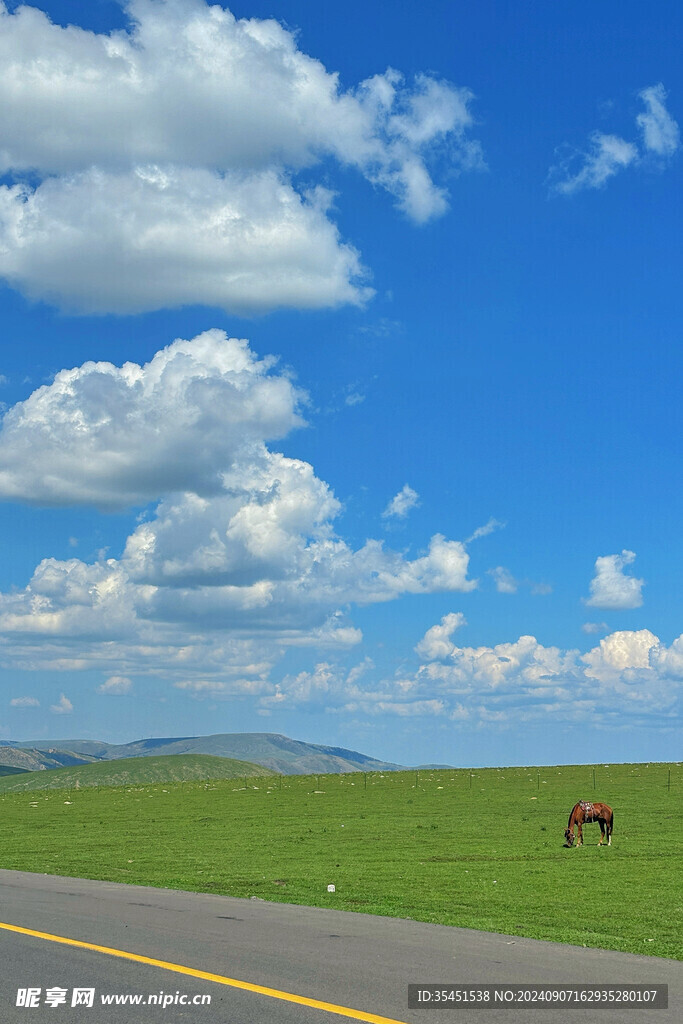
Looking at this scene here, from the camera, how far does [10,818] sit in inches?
3142

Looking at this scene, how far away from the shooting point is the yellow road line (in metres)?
11.6

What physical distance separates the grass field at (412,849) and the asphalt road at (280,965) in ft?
6.34

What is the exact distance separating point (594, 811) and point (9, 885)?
1023 inches

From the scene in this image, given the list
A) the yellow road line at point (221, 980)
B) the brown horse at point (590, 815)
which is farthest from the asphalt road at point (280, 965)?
the brown horse at point (590, 815)

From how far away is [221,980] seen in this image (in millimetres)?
13609

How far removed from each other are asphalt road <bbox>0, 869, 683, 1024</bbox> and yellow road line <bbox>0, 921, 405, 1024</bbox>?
0.22ft

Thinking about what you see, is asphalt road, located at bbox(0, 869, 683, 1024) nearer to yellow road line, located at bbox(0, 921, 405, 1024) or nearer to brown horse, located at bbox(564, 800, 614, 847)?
yellow road line, located at bbox(0, 921, 405, 1024)

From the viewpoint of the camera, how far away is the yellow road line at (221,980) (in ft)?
38.1

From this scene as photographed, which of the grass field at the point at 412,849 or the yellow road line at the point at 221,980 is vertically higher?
the yellow road line at the point at 221,980

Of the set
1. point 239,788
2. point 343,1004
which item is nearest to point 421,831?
point 343,1004

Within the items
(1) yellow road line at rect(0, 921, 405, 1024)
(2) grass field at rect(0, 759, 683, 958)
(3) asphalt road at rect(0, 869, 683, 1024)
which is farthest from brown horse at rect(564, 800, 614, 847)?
(1) yellow road line at rect(0, 921, 405, 1024)

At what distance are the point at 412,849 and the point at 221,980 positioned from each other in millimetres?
28840

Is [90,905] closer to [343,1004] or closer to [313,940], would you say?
[313,940]

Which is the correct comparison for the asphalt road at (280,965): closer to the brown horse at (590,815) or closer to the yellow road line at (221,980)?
the yellow road line at (221,980)
